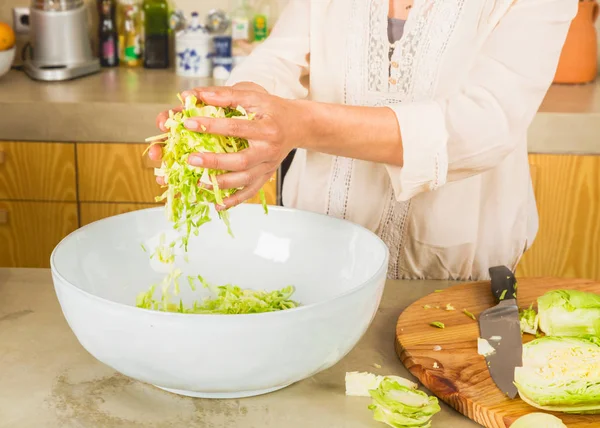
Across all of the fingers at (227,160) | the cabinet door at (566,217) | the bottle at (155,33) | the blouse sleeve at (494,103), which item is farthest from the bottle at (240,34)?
the fingers at (227,160)

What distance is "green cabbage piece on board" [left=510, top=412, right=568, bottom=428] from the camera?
0.86m

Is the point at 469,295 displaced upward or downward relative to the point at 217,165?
downward

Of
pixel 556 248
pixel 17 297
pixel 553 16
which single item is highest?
pixel 553 16

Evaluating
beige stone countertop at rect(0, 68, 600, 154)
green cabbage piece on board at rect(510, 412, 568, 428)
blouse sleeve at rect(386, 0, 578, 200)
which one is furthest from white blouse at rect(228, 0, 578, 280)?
beige stone countertop at rect(0, 68, 600, 154)

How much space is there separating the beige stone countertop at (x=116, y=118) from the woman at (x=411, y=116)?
0.77m

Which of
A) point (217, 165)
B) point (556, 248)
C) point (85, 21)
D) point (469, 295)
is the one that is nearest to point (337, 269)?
point (469, 295)

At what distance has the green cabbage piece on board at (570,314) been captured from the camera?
3.48ft

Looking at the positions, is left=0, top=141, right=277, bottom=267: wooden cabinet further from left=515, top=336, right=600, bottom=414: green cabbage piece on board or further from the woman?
left=515, top=336, right=600, bottom=414: green cabbage piece on board

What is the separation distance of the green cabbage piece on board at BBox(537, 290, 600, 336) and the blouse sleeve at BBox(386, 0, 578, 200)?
0.24 m

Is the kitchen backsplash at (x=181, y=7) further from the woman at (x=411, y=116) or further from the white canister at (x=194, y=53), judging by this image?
the woman at (x=411, y=116)

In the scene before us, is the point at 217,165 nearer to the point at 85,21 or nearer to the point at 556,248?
the point at 556,248

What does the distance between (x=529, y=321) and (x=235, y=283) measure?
17.0 inches

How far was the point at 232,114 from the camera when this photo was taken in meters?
1.03

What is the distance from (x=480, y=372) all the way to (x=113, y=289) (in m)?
0.52
